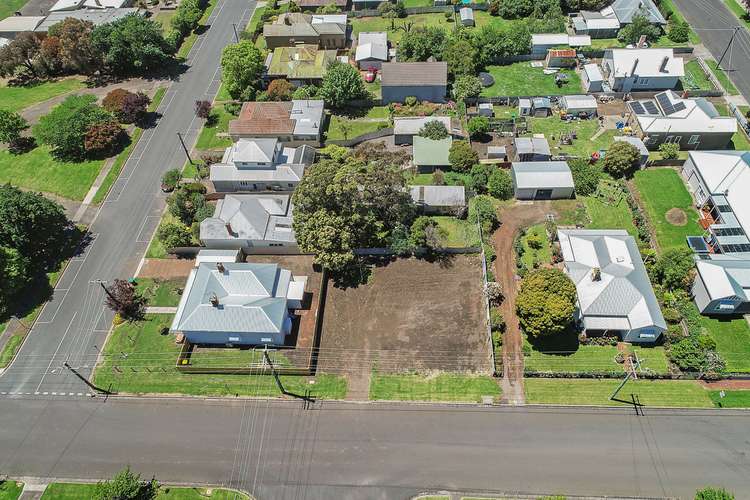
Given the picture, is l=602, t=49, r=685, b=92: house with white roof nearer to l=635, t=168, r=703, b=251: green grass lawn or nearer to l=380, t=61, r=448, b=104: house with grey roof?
l=635, t=168, r=703, b=251: green grass lawn

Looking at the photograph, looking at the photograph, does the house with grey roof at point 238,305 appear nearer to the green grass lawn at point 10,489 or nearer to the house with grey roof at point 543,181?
the green grass lawn at point 10,489

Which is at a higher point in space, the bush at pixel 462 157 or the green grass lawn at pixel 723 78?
the green grass lawn at pixel 723 78

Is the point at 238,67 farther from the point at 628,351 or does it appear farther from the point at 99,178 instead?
the point at 628,351

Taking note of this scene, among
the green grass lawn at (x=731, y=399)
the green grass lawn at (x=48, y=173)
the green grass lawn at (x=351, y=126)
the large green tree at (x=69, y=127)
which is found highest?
the green grass lawn at (x=351, y=126)

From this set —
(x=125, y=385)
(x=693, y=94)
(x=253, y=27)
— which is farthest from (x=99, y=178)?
(x=693, y=94)

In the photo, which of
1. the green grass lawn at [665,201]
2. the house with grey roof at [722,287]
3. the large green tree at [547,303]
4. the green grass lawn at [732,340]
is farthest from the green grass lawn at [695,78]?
the large green tree at [547,303]

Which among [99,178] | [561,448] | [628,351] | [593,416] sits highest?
[99,178]

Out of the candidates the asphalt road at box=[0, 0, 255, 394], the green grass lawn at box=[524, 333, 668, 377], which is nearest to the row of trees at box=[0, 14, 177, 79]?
the asphalt road at box=[0, 0, 255, 394]
